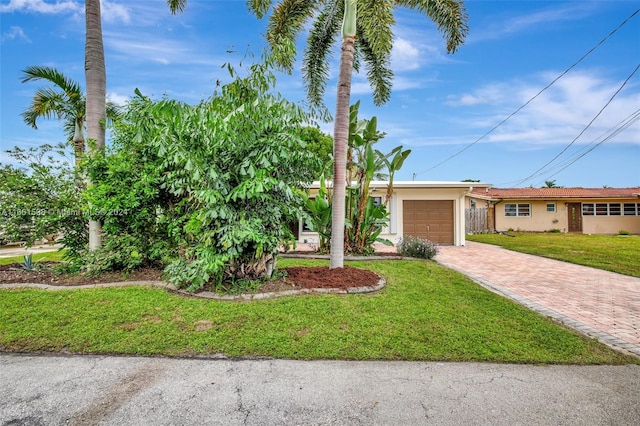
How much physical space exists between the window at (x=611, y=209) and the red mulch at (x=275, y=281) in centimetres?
2560

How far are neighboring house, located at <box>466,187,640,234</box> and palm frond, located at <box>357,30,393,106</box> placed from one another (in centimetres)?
1548

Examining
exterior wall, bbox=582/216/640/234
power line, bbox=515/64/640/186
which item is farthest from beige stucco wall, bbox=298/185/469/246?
exterior wall, bbox=582/216/640/234

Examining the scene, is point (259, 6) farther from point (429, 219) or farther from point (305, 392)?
point (429, 219)

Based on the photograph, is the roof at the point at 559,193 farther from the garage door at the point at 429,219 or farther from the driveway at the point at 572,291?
the driveway at the point at 572,291

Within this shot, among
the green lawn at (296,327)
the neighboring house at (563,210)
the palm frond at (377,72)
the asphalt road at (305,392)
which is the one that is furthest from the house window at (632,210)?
the asphalt road at (305,392)

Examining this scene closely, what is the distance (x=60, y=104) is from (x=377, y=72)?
11868 millimetres

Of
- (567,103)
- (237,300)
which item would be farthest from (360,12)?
(567,103)

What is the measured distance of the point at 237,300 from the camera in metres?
5.25

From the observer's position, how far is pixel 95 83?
23.3 ft

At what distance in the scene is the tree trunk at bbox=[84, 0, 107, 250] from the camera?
6.86 metres

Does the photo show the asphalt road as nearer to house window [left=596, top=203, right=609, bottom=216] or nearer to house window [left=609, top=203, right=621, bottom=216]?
house window [left=596, top=203, right=609, bottom=216]

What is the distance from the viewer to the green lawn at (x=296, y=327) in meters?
3.60

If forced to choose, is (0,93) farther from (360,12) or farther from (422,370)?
(422,370)

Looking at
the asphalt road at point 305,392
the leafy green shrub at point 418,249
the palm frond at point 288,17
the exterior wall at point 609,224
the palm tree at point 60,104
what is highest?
the palm frond at point 288,17
